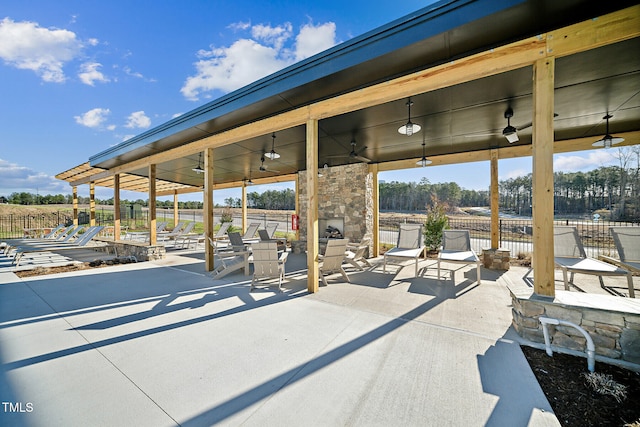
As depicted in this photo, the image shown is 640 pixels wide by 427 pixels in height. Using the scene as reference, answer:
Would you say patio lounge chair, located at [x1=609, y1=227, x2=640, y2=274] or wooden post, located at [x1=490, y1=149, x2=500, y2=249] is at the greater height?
wooden post, located at [x1=490, y1=149, x2=500, y2=249]

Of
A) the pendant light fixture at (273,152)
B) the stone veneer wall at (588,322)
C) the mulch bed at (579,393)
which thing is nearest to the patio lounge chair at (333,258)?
the pendant light fixture at (273,152)

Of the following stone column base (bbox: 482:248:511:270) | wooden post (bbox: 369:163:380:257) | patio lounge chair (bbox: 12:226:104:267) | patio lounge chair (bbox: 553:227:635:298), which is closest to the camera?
patio lounge chair (bbox: 553:227:635:298)

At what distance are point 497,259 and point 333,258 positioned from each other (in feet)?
13.9

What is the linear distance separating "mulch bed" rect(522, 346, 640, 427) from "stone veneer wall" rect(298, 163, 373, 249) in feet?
19.7

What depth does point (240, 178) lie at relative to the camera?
40.9ft

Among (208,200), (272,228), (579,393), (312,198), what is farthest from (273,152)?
(579,393)

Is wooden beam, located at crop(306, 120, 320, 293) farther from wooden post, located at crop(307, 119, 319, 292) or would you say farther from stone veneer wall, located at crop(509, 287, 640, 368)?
stone veneer wall, located at crop(509, 287, 640, 368)

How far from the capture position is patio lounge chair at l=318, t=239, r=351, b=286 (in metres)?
4.92

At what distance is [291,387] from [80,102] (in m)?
13.4

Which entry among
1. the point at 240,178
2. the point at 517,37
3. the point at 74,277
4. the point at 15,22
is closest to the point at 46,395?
the point at 74,277

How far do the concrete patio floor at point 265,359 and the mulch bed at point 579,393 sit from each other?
0.10 metres

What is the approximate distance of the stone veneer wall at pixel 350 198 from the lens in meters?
8.26

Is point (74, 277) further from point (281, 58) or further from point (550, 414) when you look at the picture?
point (550, 414)

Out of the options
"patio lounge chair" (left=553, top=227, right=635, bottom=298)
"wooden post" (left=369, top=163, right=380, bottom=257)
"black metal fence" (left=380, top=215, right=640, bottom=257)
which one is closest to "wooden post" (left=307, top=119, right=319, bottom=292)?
"patio lounge chair" (left=553, top=227, right=635, bottom=298)
